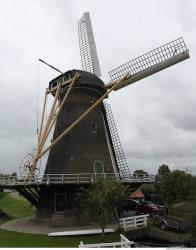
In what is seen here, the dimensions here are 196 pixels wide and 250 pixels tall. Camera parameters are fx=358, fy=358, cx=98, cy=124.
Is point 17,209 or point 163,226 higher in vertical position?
point 17,209

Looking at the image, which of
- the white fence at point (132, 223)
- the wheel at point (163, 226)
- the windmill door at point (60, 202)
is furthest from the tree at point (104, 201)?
the windmill door at point (60, 202)

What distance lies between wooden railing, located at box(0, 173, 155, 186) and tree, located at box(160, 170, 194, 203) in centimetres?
560

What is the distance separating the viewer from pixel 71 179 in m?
24.6

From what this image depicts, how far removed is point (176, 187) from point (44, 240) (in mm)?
15414

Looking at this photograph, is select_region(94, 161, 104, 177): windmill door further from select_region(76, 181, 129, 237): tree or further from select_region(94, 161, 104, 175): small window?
select_region(76, 181, 129, 237): tree

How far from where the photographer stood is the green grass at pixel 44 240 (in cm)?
1834

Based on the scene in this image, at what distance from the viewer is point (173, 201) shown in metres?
31.4

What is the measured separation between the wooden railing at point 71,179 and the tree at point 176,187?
560cm

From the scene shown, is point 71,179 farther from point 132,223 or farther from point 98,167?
point 132,223

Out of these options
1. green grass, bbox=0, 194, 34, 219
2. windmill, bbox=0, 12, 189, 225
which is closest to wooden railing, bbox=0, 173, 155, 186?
windmill, bbox=0, 12, 189, 225

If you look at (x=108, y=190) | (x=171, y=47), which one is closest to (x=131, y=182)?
(x=108, y=190)

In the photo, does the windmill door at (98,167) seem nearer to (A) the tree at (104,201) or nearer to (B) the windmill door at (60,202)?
(B) the windmill door at (60,202)

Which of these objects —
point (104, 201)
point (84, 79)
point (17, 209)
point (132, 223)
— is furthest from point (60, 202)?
point (17, 209)

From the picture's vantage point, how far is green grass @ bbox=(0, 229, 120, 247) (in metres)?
18.3
